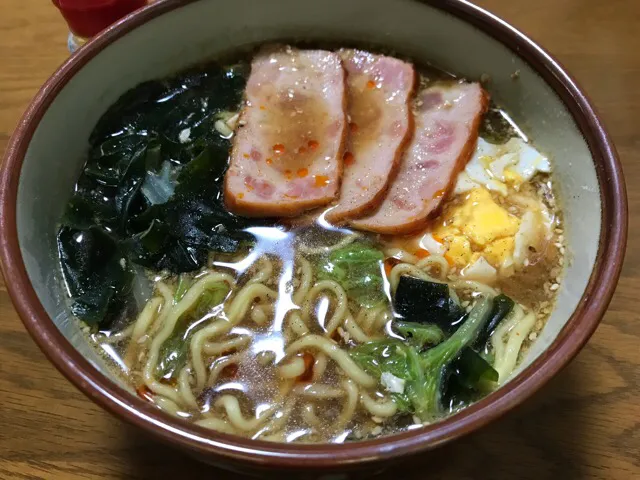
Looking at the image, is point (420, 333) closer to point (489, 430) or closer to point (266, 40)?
point (489, 430)

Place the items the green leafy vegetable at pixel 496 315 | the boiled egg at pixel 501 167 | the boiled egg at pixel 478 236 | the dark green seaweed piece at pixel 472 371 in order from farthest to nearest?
the boiled egg at pixel 501 167 → the boiled egg at pixel 478 236 → the green leafy vegetable at pixel 496 315 → the dark green seaweed piece at pixel 472 371

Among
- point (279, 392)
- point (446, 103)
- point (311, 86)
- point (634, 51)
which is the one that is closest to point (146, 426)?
point (279, 392)

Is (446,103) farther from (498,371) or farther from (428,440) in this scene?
(428,440)

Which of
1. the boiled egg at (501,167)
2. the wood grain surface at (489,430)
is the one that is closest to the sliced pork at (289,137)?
the boiled egg at (501,167)

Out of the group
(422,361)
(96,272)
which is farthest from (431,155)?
(96,272)

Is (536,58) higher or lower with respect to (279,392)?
higher

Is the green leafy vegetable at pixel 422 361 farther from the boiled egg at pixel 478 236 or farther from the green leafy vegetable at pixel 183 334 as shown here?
the green leafy vegetable at pixel 183 334

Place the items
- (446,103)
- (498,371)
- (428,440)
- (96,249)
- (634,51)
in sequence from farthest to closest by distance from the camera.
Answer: (634,51), (446,103), (96,249), (498,371), (428,440)
